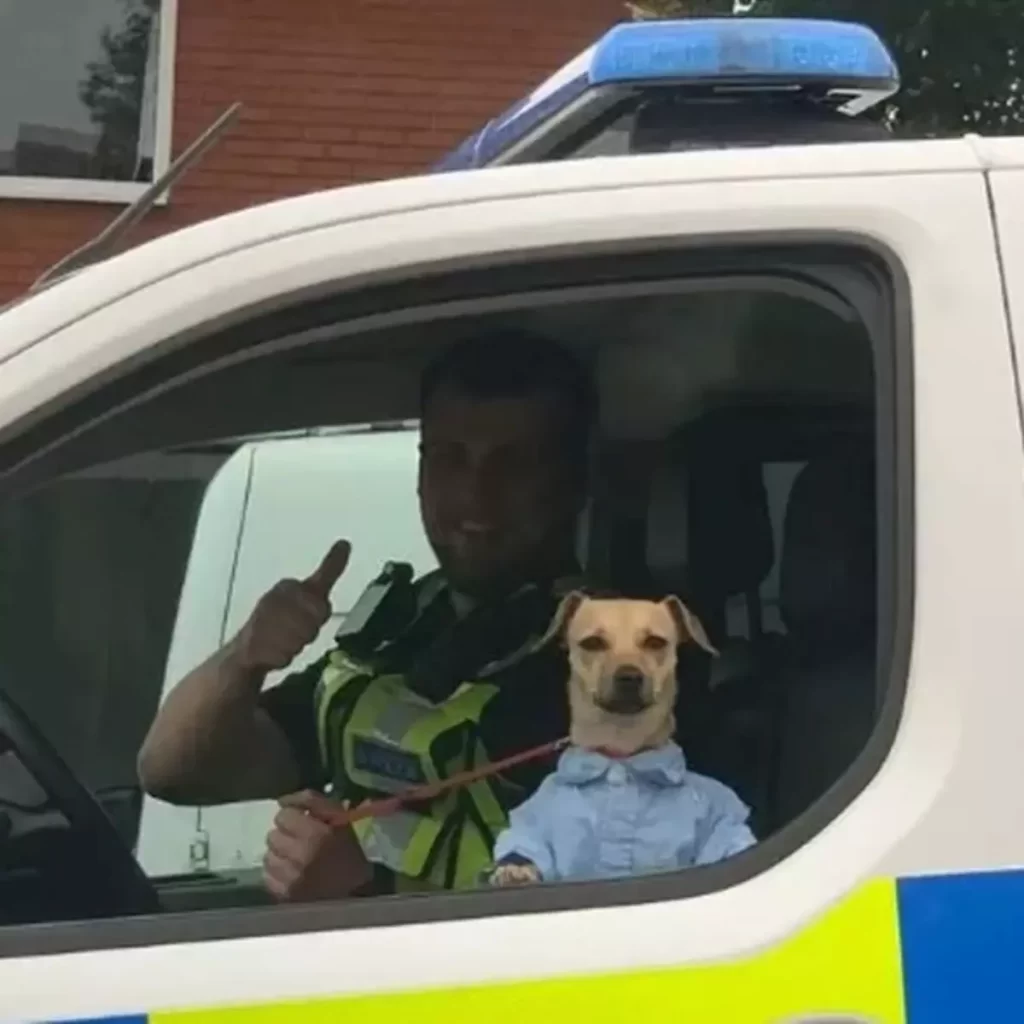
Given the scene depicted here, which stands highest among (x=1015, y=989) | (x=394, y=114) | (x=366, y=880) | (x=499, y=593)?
(x=394, y=114)

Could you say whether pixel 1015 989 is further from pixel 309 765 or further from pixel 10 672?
pixel 10 672

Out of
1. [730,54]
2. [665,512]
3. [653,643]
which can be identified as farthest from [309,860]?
[730,54]

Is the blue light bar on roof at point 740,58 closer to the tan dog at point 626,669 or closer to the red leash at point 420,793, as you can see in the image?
the tan dog at point 626,669

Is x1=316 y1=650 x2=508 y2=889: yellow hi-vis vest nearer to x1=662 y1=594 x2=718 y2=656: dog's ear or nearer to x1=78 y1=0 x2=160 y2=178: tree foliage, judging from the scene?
x1=662 y1=594 x2=718 y2=656: dog's ear

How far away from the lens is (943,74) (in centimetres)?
907

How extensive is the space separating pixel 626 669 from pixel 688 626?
7 cm

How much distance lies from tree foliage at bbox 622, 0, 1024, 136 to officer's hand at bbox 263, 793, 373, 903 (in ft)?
23.4

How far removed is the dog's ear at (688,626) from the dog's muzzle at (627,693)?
0.05 metres

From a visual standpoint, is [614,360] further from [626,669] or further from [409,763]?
[409,763]

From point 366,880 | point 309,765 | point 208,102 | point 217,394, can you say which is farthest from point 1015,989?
point 208,102

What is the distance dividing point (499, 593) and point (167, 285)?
1.59 feet

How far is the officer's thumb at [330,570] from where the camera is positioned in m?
1.93

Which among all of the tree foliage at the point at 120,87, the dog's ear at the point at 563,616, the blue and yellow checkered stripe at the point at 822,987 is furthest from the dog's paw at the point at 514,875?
the tree foliage at the point at 120,87

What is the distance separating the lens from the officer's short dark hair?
182cm
